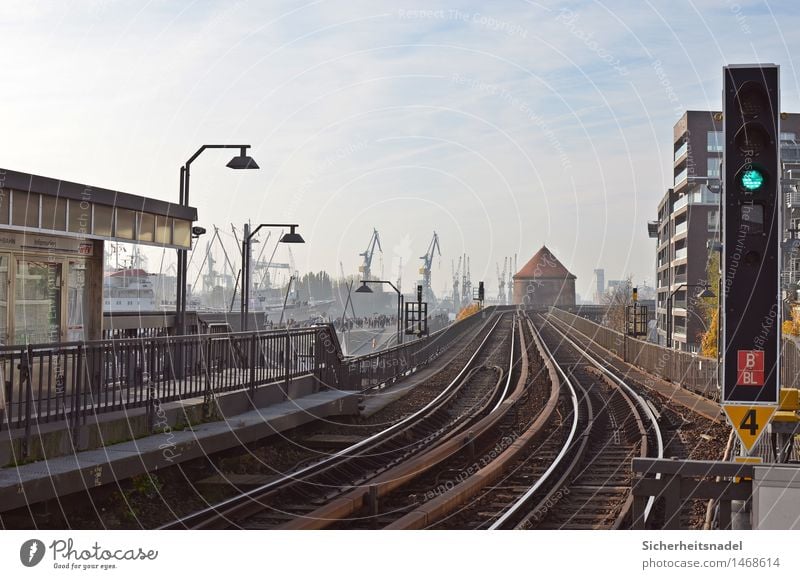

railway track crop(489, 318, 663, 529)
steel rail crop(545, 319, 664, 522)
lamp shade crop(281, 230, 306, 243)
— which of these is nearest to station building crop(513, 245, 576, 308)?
steel rail crop(545, 319, 664, 522)

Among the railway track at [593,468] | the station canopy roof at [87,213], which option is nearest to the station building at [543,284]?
the railway track at [593,468]

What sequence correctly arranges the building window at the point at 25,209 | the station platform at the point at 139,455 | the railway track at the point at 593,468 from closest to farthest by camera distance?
1. the station platform at the point at 139,455
2. the railway track at the point at 593,468
3. the building window at the point at 25,209

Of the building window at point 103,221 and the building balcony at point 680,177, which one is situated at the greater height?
the building balcony at point 680,177

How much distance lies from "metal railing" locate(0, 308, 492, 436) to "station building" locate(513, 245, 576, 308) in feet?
388

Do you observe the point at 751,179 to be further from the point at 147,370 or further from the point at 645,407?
the point at 645,407

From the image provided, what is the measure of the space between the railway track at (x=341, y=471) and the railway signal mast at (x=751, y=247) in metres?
4.24

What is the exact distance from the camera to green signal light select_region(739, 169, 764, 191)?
22.3ft

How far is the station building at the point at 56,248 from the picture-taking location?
11008mm

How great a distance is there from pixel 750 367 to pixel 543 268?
148650 millimetres

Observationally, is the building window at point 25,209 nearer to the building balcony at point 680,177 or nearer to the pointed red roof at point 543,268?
the building balcony at point 680,177

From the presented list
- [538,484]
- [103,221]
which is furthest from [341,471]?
[103,221]

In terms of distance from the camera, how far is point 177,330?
17.2 meters

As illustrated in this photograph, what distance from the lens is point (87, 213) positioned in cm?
1263
